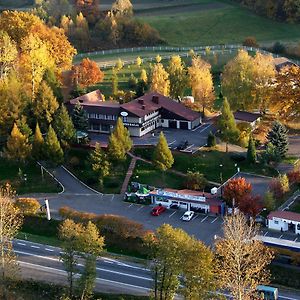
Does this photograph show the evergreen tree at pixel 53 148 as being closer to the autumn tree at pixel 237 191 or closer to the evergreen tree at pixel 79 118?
the evergreen tree at pixel 79 118

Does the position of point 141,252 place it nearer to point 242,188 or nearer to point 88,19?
Answer: point 242,188

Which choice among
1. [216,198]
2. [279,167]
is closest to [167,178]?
[216,198]

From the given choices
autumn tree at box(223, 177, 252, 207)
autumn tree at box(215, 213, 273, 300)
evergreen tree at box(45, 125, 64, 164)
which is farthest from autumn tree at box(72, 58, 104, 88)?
autumn tree at box(215, 213, 273, 300)

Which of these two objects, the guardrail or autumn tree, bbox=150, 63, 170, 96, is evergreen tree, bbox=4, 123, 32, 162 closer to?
autumn tree, bbox=150, 63, 170, 96

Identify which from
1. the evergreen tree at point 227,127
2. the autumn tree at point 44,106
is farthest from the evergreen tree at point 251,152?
the autumn tree at point 44,106

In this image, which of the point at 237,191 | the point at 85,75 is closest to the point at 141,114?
the point at 237,191

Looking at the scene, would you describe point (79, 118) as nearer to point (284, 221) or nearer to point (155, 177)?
point (155, 177)
